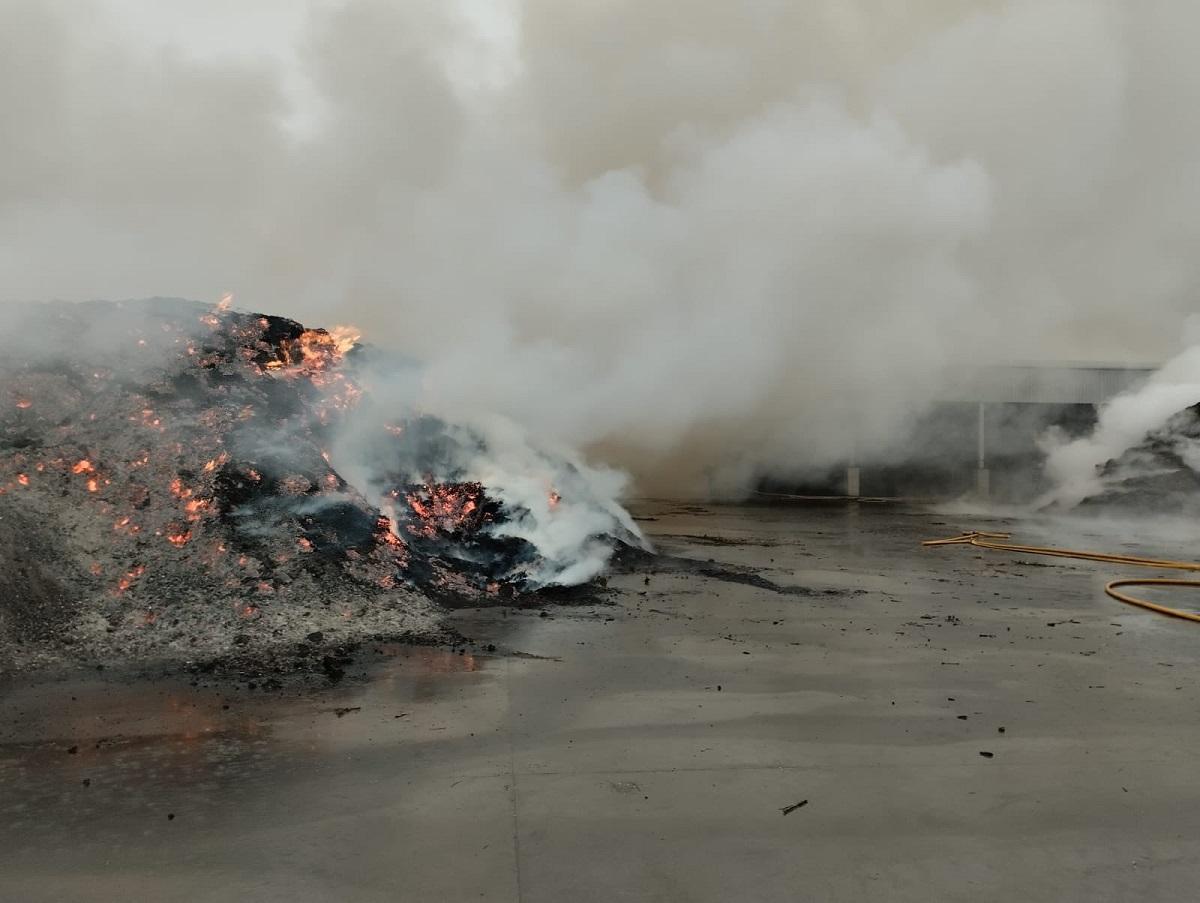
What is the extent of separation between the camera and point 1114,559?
12.2m

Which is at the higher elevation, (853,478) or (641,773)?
(853,478)

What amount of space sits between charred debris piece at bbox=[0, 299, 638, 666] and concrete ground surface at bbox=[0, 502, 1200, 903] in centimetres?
87

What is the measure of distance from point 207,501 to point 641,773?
18.4 ft

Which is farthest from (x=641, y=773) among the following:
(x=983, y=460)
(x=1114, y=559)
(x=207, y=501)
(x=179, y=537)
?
(x=983, y=460)

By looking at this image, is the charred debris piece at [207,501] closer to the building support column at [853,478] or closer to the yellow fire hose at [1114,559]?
the yellow fire hose at [1114,559]

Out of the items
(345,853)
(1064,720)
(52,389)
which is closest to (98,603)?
(52,389)

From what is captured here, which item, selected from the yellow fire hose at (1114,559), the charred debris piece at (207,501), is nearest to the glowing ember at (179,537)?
the charred debris piece at (207,501)

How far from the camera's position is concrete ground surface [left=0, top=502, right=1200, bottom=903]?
3.32 metres

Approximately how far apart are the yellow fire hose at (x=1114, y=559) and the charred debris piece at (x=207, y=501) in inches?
272

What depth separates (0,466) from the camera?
7.61 metres

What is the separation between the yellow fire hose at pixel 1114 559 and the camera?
347 inches

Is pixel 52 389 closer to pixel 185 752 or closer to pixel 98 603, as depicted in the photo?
pixel 98 603

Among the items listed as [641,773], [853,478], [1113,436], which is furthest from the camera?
[853,478]

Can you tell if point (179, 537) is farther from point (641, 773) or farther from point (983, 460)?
point (983, 460)
